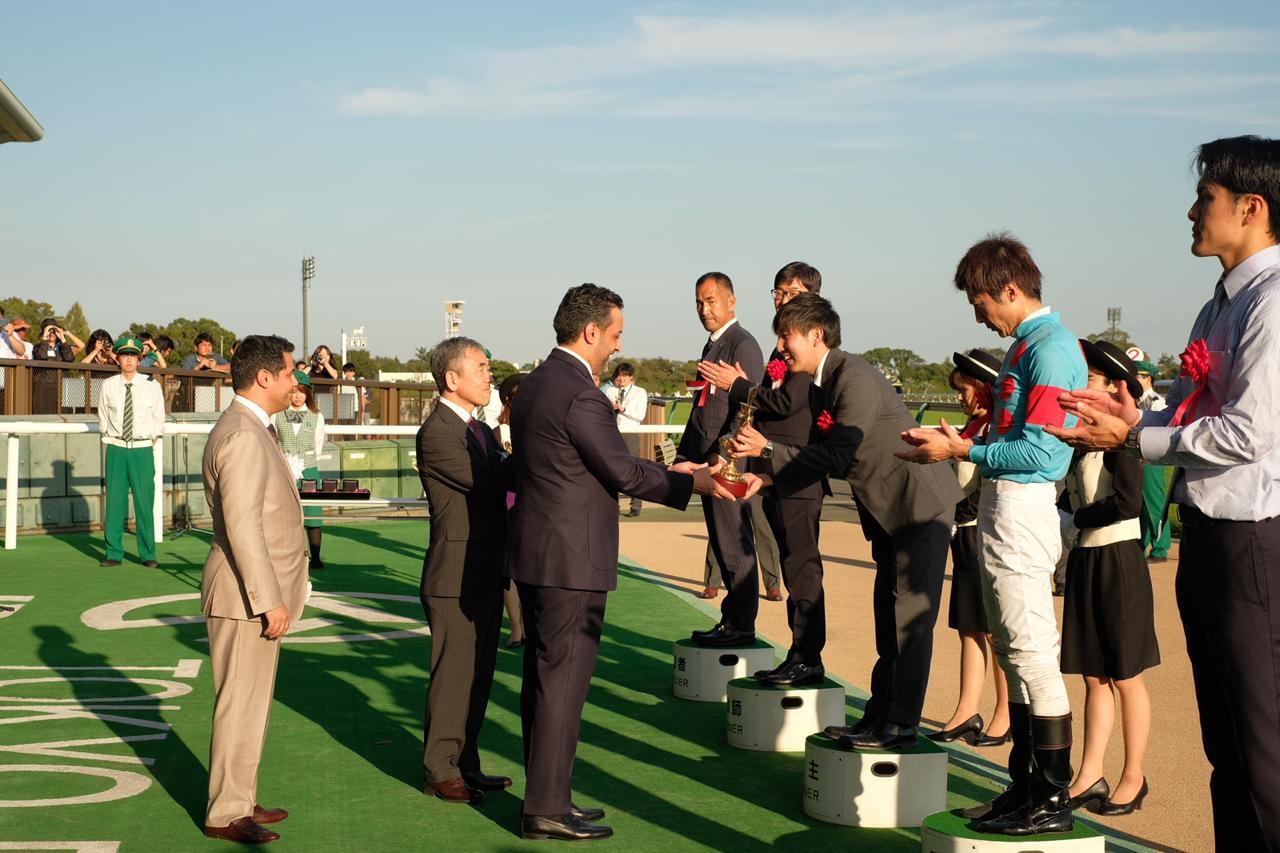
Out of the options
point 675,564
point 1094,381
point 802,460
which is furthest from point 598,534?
point 675,564

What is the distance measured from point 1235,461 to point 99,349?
17.1 m

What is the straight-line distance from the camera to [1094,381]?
5.71 metres

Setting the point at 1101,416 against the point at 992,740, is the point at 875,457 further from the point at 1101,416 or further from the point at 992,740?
the point at 1101,416

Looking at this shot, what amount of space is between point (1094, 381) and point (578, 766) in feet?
9.72

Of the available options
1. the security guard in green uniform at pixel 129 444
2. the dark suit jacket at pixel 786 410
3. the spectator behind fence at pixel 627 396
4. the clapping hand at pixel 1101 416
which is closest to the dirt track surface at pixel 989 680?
the spectator behind fence at pixel 627 396

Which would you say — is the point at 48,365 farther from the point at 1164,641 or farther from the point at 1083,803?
the point at 1083,803

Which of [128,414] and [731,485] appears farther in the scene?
[128,414]

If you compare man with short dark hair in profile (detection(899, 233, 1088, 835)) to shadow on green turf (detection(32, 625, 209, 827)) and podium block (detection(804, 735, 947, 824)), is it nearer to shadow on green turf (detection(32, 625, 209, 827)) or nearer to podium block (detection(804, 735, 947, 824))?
podium block (detection(804, 735, 947, 824))

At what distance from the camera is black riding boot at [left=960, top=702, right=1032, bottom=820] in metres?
4.46

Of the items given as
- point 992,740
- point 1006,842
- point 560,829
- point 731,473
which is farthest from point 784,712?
point 1006,842

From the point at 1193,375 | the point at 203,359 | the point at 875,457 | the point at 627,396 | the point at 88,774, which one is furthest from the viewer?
the point at 203,359

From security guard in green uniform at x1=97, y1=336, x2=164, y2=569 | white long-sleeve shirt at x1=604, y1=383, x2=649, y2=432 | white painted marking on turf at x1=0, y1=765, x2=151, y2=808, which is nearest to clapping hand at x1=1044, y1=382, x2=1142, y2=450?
white painted marking on turf at x1=0, y1=765, x2=151, y2=808

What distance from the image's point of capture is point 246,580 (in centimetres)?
499

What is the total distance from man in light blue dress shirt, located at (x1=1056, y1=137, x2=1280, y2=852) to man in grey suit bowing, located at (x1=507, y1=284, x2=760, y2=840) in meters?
2.14
